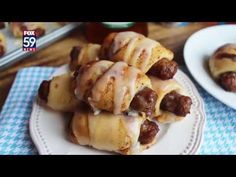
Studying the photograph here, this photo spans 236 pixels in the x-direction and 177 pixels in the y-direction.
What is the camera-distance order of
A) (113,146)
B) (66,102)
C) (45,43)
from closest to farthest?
(113,146) < (66,102) < (45,43)

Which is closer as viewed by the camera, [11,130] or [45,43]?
[11,130]

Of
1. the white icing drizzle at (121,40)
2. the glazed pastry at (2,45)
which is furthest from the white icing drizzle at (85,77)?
the glazed pastry at (2,45)

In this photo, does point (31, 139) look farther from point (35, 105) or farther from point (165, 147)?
point (165, 147)

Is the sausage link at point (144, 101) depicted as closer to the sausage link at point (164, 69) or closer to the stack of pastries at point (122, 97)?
the stack of pastries at point (122, 97)

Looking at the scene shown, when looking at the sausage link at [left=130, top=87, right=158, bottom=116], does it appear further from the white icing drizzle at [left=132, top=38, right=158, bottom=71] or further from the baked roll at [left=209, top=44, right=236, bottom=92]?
the baked roll at [left=209, top=44, right=236, bottom=92]

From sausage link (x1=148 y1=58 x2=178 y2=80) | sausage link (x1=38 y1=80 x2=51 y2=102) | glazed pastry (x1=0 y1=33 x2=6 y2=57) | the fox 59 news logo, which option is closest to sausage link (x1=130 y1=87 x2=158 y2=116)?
sausage link (x1=148 y1=58 x2=178 y2=80)
